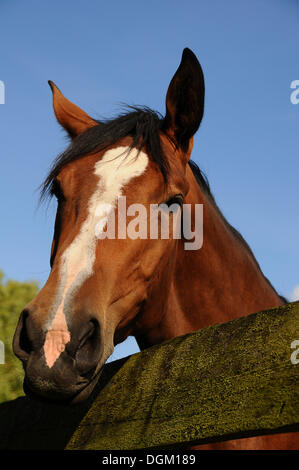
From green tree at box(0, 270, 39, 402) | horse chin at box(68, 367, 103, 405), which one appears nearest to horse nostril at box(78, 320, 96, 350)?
horse chin at box(68, 367, 103, 405)

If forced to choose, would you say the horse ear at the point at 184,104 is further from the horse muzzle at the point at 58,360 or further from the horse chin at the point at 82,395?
the horse chin at the point at 82,395

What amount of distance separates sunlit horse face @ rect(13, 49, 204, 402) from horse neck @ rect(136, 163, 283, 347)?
205 millimetres

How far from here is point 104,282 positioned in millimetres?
2428

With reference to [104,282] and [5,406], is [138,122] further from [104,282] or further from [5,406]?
[5,406]

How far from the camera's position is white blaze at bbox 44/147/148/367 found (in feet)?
6.48

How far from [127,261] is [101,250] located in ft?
0.73

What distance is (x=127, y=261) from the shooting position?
2.62m

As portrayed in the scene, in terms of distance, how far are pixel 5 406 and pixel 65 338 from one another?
3.68 feet

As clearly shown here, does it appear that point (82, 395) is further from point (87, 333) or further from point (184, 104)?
point (184, 104)

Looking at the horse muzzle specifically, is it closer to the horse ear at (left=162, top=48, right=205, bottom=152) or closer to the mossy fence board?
the mossy fence board

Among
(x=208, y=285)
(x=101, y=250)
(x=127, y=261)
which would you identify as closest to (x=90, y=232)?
(x=101, y=250)

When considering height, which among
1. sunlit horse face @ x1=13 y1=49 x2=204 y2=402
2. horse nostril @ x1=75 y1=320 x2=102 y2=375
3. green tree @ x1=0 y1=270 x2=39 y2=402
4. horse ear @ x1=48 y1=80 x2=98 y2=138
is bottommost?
horse nostril @ x1=75 y1=320 x2=102 y2=375

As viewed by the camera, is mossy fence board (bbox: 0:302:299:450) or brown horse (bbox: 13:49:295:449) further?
brown horse (bbox: 13:49:295:449)
